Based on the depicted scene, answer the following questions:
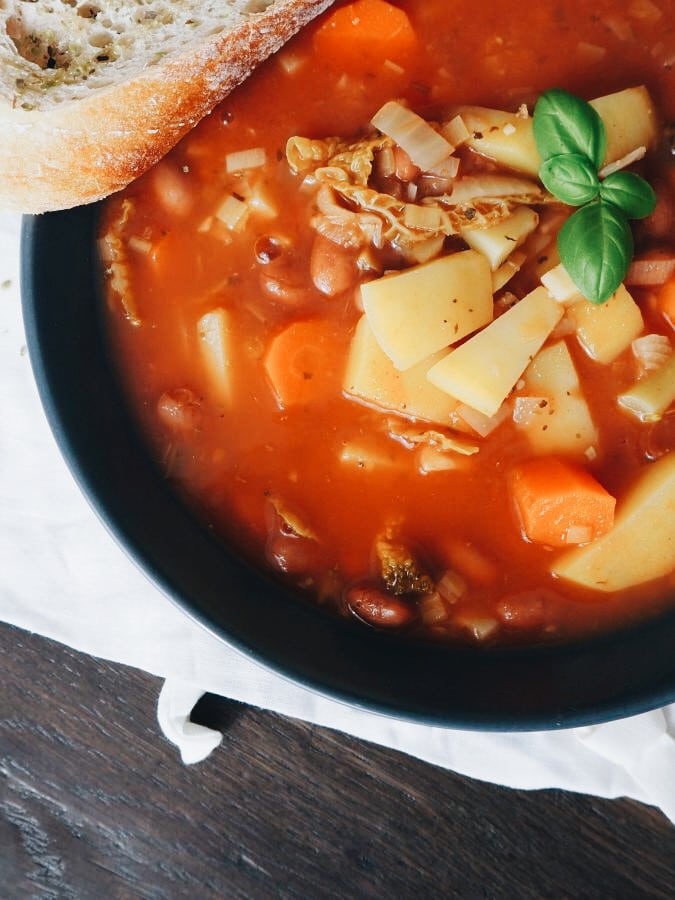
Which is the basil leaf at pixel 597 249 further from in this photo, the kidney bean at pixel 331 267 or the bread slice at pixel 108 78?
the bread slice at pixel 108 78

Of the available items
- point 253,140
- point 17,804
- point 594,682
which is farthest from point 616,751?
point 253,140

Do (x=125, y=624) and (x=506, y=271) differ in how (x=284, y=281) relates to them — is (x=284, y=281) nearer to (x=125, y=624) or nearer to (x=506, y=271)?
(x=506, y=271)

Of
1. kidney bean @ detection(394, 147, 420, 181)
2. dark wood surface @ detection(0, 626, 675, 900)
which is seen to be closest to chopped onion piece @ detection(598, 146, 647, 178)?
kidney bean @ detection(394, 147, 420, 181)

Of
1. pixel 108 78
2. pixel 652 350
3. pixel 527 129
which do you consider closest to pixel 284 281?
pixel 108 78

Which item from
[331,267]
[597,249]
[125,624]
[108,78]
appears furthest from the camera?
[125,624]

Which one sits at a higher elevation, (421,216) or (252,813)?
(421,216)

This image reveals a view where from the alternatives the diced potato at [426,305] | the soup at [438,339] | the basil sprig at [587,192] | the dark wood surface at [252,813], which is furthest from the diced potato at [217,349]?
the dark wood surface at [252,813]
